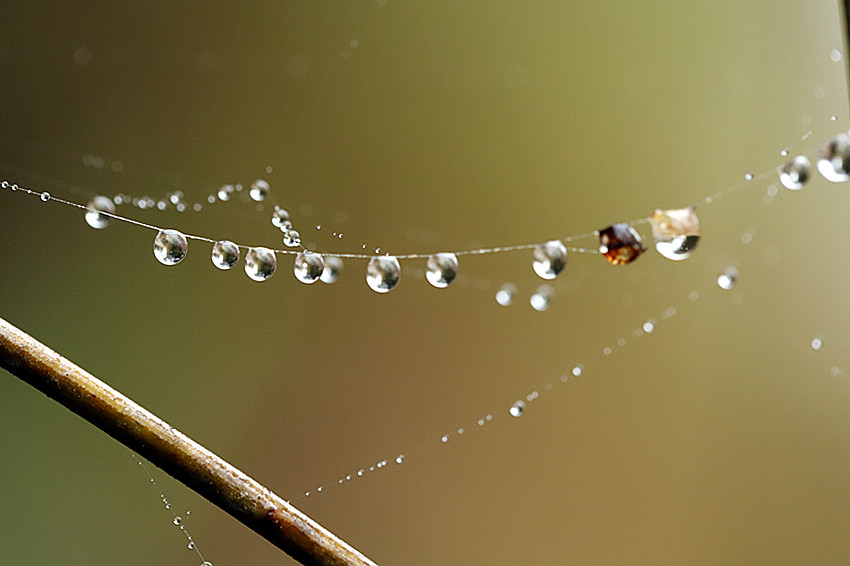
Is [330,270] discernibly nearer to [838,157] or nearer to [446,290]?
[838,157]

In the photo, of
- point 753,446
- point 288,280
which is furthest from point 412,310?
point 753,446

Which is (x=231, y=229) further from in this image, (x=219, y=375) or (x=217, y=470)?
(x=217, y=470)

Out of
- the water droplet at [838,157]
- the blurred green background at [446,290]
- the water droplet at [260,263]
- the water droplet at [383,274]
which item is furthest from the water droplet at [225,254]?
the blurred green background at [446,290]

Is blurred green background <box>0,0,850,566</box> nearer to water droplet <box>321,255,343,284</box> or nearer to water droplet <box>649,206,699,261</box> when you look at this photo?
water droplet <box>321,255,343,284</box>

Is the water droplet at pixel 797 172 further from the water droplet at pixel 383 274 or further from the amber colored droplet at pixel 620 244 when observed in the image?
the water droplet at pixel 383 274

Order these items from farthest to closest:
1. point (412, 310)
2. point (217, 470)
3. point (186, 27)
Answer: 1. point (412, 310)
2. point (186, 27)
3. point (217, 470)

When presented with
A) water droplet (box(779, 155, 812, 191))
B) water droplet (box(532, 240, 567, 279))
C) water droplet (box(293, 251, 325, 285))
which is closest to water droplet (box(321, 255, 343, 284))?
water droplet (box(293, 251, 325, 285))
